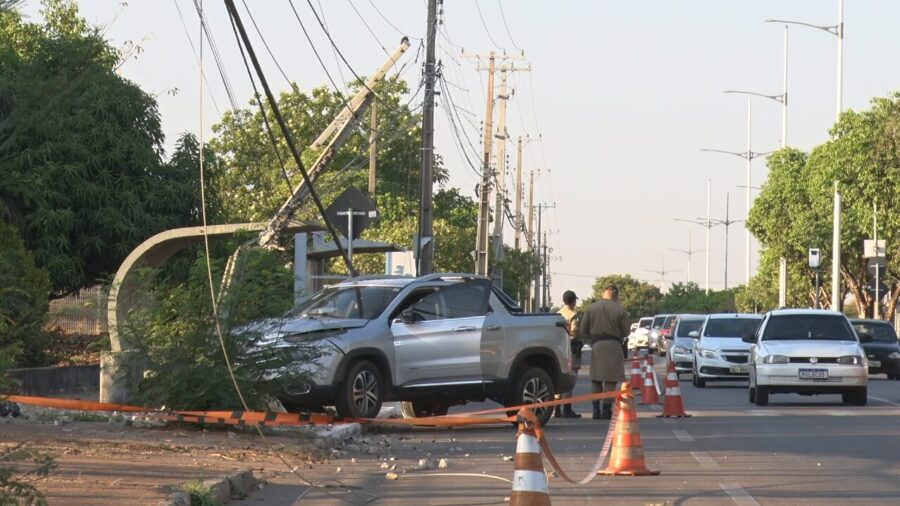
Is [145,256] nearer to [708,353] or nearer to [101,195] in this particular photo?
[101,195]

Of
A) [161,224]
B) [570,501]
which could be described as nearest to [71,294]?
[161,224]

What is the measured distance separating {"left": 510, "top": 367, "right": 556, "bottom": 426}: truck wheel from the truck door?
0.60m

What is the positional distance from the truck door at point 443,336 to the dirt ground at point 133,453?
2.95 m

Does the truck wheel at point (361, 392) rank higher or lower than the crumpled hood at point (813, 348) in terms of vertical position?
lower

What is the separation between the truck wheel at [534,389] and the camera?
19.9 meters

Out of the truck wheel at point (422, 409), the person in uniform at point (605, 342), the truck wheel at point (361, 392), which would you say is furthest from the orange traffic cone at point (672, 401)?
the truck wheel at point (361, 392)

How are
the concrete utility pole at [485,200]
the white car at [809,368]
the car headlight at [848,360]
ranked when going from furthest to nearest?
1. the concrete utility pole at [485,200]
2. the car headlight at [848,360]
3. the white car at [809,368]

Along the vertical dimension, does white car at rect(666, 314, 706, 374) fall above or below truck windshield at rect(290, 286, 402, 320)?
below

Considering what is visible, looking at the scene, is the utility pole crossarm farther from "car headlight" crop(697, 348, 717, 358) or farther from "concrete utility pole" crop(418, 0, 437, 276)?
"car headlight" crop(697, 348, 717, 358)

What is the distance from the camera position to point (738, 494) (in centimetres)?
1220

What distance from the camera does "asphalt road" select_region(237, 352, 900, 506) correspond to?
39.8ft

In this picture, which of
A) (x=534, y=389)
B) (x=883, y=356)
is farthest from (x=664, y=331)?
(x=534, y=389)

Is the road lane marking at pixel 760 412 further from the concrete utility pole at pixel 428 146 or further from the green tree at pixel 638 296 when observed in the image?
the green tree at pixel 638 296

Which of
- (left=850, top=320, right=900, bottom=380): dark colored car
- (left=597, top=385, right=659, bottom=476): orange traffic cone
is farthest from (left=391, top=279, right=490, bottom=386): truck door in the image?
(left=850, top=320, right=900, bottom=380): dark colored car
